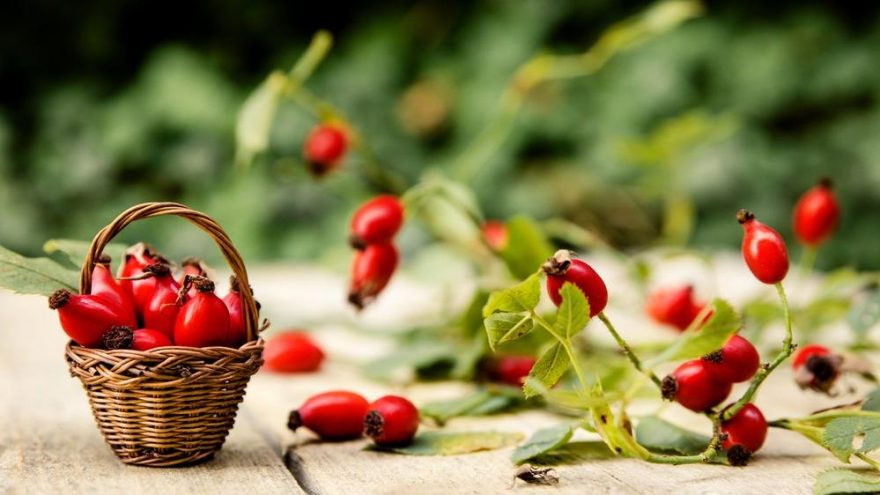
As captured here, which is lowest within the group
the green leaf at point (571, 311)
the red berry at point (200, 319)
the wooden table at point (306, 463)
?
the wooden table at point (306, 463)

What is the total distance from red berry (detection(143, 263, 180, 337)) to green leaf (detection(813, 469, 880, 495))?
0.49m

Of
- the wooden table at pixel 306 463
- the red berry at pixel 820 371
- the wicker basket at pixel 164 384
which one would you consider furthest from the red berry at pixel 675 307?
the wicker basket at pixel 164 384

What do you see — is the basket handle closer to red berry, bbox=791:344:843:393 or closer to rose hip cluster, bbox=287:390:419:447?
rose hip cluster, bbox=287:390:419:447

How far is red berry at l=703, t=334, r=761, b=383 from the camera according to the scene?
72 centimetres

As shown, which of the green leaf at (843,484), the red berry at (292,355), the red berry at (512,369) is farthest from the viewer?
the red berry at (292,355)

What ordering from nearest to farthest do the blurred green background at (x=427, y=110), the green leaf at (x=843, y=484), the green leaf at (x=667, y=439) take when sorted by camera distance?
the green leaf at (x=843, y=484), the green leaf at (x=667, y=439), the blurred green background at (x=427, y=110)

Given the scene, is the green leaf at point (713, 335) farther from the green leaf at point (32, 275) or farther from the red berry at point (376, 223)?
the green leaf at point (32, 275)

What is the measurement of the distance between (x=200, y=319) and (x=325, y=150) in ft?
1.38

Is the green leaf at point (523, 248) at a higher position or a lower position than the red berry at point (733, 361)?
higher

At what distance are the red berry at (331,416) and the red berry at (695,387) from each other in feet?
0.89

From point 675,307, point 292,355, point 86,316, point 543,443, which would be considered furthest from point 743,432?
point 292,355

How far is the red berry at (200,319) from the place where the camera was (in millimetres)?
705

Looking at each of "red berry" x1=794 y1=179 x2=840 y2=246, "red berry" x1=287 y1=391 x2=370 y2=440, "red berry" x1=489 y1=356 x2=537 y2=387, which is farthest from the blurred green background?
"red berry" x1=287 y1=391 x2=370 y2=440

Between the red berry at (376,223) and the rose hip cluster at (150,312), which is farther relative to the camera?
the red berry at (376,223)
